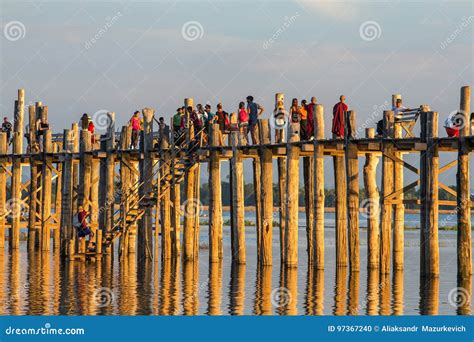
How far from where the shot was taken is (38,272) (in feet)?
110

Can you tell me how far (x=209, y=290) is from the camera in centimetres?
2886

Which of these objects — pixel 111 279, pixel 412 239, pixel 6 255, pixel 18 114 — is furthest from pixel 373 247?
pixel 412 239

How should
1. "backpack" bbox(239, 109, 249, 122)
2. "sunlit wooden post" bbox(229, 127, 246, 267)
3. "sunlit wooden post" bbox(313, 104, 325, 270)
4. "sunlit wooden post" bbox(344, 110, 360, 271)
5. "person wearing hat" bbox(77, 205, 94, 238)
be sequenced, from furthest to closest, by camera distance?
"person wearing hat" bbox(77, 205, 94, 238) → "backpack" bbox(239, 109, 249, 122) → "sunlit wooden post" bbox(229, 127, 246, 267) → "sunlit wooden post" bbox(313, 104, 325, 270) → "sunlit wooden post" bbox(344, 110, 360, 271)

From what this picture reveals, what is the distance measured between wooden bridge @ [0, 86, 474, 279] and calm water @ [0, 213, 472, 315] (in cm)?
73

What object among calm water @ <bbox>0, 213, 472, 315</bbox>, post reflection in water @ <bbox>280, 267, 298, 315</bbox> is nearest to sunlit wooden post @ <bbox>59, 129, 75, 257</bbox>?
calm water @ <bbox>0, 213, 472, 315</bbox>

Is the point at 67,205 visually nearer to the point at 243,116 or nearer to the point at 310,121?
the point at 243,116

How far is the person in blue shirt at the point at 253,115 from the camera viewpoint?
3478cm

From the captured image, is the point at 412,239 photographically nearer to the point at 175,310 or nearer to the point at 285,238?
the point at 285,238

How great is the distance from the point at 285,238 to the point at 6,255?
37.6ft

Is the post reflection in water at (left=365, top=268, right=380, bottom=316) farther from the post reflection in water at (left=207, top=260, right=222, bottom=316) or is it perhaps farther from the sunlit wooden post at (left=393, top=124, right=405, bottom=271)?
the post reflection in water at (left=207, top=260, right=222, bottom=316)

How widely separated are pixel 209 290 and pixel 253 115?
750cm

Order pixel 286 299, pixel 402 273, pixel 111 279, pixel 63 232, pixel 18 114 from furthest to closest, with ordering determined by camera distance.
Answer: pixel 18 114, pixel 63 232, pixel 402 273, pixel 111 279, pixel 286 299

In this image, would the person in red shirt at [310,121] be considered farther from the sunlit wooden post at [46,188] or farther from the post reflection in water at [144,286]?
the sunlit wooden post at [46,188]

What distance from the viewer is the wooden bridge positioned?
29703 millimetres
